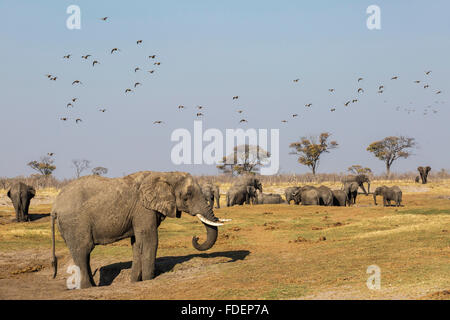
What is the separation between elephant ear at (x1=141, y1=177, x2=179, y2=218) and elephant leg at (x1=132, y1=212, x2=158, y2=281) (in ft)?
0.98

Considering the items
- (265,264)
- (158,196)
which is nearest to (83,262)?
(158,196)

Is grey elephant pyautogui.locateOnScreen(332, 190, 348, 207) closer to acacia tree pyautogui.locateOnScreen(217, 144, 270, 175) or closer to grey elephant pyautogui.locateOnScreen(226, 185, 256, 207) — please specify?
grey elephant pyautogui.locateOnScreen(226, 185, 256, 207)

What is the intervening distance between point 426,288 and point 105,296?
21.5 ft

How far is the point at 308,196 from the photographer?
42094 mm

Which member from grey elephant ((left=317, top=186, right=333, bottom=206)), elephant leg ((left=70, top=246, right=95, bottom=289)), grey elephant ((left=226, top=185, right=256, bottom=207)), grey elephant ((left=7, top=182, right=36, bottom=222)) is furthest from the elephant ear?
grey elephant ((left=226, top=185, right=256, bottom=207))

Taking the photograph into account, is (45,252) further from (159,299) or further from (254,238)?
(159,299)

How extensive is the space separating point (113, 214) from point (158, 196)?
1219 mm

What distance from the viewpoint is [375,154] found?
10769 centimetres

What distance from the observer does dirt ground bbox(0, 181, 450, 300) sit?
11.5 meters

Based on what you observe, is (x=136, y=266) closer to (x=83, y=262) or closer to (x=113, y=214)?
(x=83, y=262)

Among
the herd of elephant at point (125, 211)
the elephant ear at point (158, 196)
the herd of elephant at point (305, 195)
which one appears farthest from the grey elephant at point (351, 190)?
the elephant ear at point (158, 196)

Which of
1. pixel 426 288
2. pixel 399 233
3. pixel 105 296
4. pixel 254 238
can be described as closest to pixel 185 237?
pixel 254 238

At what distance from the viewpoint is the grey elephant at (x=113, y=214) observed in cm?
1393

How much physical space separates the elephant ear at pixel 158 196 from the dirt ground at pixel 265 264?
69.4 inches
